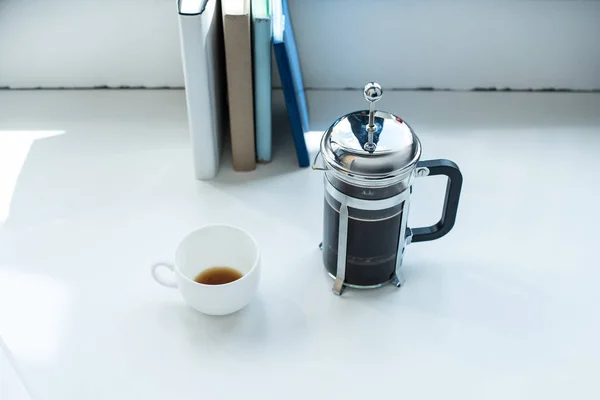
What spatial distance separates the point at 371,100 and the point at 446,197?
0.16m

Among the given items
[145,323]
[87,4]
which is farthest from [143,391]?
[87,4]

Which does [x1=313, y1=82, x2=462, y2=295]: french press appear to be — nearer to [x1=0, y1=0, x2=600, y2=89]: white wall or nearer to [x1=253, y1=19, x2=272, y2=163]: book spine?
[x1=253, y1=19, x2=272, y2=163]: book spine

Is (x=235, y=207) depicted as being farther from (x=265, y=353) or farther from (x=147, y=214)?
(x=265, y=353)

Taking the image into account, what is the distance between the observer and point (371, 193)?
75 cm

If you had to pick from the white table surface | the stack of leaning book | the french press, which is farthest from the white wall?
the french press

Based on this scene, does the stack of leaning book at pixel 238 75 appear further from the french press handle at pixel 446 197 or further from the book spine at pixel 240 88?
the french press handle at pixel 446 197

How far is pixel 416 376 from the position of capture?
2.41ft

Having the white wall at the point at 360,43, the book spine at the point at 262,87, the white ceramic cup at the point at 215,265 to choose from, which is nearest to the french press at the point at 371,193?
the white ceramic cup at the point at 215,265

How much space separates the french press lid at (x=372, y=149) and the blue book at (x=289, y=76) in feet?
0.66

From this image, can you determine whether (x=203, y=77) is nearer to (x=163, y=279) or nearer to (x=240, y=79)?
(x=240, y=79)

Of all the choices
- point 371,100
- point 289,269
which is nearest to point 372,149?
point 371,100

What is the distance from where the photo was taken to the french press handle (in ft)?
2.50

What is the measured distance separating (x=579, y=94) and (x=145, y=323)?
830mm

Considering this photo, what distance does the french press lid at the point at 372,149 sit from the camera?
72 centimetres
